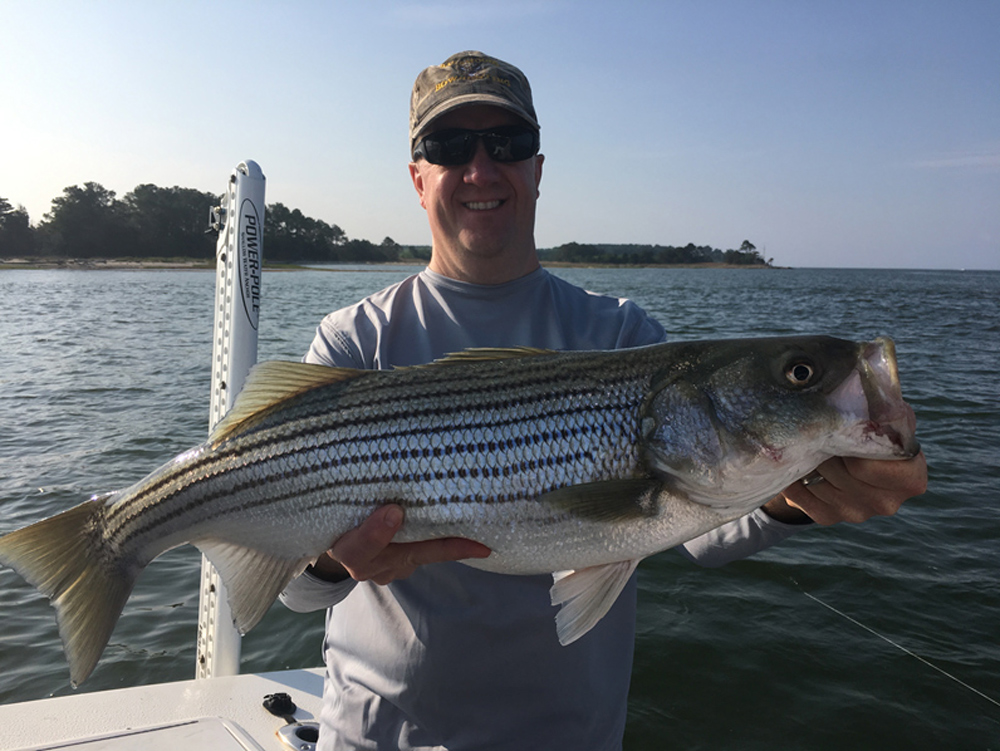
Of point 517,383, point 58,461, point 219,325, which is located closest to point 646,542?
point 517,383

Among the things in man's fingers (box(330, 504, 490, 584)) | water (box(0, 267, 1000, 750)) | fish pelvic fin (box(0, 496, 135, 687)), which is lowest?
water (box(0, 267, 1000, 750))

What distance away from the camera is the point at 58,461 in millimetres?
12023

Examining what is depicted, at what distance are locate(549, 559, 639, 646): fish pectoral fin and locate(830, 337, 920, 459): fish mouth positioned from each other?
93 cm

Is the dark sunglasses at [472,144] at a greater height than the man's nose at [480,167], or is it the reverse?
the dark sunglasses at [472,144]

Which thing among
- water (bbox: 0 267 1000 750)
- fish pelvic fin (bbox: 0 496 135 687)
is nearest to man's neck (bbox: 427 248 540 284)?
fish pelvic fin (bbox: 0 496 135 687)

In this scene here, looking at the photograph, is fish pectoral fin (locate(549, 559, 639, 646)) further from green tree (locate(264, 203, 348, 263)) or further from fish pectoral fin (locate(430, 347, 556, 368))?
green tree (locate(264, 203, 348, 263))

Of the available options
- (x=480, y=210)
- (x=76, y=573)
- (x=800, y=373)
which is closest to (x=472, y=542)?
(x=800, y=373)

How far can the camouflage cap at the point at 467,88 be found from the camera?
133 inches

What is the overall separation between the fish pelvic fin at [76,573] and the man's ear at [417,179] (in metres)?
2.22

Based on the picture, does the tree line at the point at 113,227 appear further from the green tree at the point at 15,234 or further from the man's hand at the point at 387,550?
the man's hand at the point at 387,550

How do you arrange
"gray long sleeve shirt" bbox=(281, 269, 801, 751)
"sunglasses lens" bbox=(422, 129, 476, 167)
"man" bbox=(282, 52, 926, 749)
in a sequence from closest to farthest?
"man" bbox=(282, 52, 926, 749), "gray long sleeve shirt" bbox=(281, 269, 801, 751), "sunglasses lens" bbox=(422, 129, 476, 167)

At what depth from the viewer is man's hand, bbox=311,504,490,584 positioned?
8.00ft

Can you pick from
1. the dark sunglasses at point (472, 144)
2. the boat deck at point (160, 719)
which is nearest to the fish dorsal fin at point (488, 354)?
the dark sunglasses at point (472, 144)

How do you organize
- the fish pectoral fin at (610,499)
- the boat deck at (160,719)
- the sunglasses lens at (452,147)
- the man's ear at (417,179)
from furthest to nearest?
the man's ear at (417,179), the boat deck at (160,719), the sunglasses lens at (452,147), the fish pectoral fin at (610,499)
